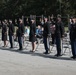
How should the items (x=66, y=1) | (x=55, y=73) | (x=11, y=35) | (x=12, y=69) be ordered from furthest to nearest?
(x=66, y=1) → (x=11, y=35) → (x=12, y=69) → (x=55, y=73)

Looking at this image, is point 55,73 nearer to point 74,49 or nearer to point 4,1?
point 74,49

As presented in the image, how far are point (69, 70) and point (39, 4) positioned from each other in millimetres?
55331

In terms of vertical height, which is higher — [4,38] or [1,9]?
[1,9]

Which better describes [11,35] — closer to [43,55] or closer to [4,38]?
[4,38]

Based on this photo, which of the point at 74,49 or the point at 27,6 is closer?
the point at 74,49

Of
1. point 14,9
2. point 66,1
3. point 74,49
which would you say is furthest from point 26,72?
point 14,9

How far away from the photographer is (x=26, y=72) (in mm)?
11797

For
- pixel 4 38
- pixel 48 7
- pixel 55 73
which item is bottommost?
pixel 55 73

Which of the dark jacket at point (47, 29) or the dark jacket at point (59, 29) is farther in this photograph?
the dark jacket at point (47, 29)

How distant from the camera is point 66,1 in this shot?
62.1m

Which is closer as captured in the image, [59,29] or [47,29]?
[59,29]

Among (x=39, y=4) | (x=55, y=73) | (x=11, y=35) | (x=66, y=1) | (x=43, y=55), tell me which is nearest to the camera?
A: (x=55, y=73)

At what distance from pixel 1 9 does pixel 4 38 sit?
183 ft

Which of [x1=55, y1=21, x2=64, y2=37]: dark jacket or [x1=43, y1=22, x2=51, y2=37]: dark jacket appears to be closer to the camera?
[x1=55, y1=21, x2=64, y2=37]: dark jacket
